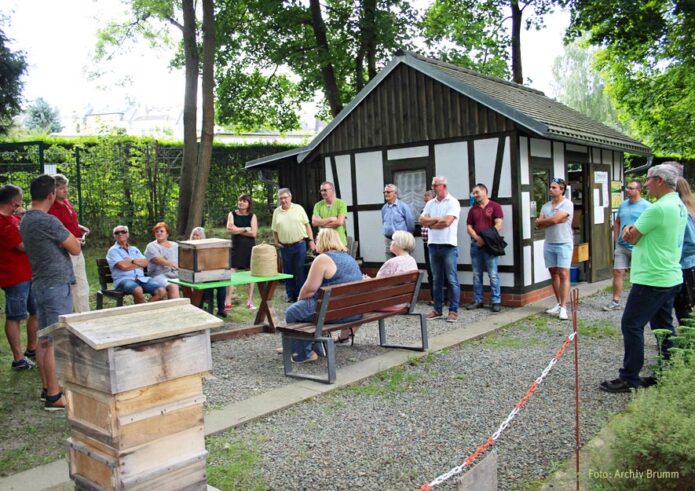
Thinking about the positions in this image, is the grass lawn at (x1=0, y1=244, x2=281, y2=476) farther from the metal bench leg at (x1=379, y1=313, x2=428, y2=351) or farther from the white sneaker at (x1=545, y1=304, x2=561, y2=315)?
the white sneaker at (x1=545, y1=304, x2=561, y2=315)

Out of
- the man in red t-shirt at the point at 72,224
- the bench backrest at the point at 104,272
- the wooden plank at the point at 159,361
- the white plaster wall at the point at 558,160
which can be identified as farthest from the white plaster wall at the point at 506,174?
the wooden plank at the point at 159,361

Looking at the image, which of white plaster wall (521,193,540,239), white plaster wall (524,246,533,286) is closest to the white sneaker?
white plaster wall (524,246,533,286)

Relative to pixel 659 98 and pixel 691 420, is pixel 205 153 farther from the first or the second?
pixel 659 98

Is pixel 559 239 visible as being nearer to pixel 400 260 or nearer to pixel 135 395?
pixel 400 260

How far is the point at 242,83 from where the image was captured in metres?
21.8

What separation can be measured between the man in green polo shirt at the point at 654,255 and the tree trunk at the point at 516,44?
52.4 ft

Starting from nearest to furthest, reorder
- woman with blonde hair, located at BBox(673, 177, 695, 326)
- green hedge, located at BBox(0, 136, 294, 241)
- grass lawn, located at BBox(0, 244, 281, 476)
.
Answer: grass lawn, located at BBox(0, 244, 281, 476), woman with blonde hair, located at BBox(673, 177, 695, 326), green hedge, located at BBox(0, 136, 294, 241)

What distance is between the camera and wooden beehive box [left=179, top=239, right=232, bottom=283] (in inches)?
288

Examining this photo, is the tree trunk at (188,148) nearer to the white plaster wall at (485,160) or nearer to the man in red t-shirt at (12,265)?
the white plaster wall at (485,160)

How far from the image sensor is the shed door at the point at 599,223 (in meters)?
11.9

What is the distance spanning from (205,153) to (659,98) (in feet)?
64.6

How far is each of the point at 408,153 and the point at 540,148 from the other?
2232 mm

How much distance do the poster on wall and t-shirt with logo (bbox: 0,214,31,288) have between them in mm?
11480

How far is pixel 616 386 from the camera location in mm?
5324
